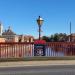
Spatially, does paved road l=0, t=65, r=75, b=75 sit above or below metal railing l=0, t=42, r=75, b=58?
below

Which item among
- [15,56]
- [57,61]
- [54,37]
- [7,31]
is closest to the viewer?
[57,61]

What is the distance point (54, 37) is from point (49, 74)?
11673cm

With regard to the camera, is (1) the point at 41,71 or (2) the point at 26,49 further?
(2) the point at 26,49

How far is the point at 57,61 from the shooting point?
24.9 meters

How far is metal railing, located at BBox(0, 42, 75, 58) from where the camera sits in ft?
88.7

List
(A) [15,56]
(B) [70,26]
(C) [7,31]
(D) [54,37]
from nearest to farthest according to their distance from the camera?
(A) [15,56] → (B) [70,26] → (D) [54,37] → (C) [7,31]

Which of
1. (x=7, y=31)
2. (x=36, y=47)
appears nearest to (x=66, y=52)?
(x=36, y=47)

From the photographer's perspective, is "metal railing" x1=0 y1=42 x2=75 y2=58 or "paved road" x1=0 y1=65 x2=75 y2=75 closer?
"paved road" x1=0 y1=65 x2=75 y2=75

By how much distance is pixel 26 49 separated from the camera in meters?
27.2

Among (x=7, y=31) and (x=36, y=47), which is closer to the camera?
(x=36, y=47)

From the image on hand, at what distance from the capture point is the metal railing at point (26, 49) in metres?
27.0

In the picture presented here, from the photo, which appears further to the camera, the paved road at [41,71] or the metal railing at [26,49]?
the metal railing at [26,49]

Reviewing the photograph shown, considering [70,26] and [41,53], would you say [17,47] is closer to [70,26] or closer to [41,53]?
[41,53]

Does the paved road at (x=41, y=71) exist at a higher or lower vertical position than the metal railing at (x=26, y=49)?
lower
